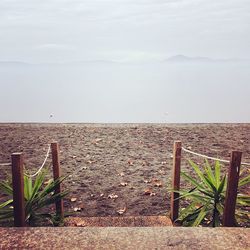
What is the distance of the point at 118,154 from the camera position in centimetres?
964

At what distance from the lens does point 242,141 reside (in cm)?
1098

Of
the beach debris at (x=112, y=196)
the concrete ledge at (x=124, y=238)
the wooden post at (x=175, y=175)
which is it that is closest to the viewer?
the concrete ledge at (x=124, y=238)

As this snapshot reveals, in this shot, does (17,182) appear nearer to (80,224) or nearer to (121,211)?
(80,224)

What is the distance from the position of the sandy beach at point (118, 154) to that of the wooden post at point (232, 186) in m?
2.06

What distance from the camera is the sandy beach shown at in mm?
6332

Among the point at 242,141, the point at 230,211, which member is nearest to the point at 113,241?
the point at 230,211

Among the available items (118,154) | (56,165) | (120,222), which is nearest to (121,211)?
(120,222)

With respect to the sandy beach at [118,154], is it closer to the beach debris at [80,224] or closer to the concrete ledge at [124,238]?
the beach debris at [80,224]

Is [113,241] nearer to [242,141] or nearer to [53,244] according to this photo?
[53,244]

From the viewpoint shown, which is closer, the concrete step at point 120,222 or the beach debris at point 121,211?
the concrete step at point 120,222

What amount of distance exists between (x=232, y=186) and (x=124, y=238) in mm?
1521

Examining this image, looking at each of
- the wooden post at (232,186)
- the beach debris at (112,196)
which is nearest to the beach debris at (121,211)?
the beach debris at (112,196)

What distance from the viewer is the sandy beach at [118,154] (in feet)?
20.8

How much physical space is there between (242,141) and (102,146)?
4614mm
